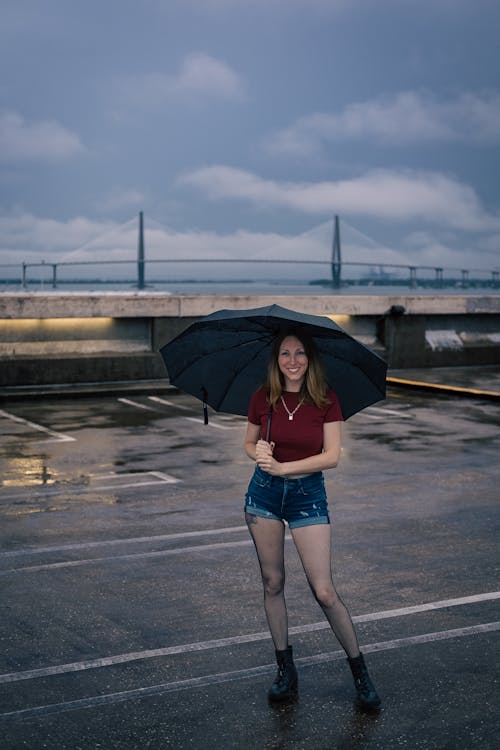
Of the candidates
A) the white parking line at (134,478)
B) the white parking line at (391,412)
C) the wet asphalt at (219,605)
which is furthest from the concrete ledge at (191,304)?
the white parking line at (134,478)

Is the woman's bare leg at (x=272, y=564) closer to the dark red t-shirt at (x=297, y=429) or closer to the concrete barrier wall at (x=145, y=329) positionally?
the dark red t-shirt at (x=297, y=429)

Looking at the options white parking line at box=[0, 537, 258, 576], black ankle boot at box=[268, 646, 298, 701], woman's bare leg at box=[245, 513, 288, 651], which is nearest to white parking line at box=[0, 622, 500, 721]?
black ankle boot at box=[268, 646, 298, 701]

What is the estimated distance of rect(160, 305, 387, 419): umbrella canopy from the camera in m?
5.74

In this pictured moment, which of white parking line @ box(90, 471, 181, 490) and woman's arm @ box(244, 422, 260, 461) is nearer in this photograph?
woman's arm @ box(244, 422, 260, 461)

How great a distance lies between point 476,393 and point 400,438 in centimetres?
527

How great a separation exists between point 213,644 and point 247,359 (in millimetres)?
1794

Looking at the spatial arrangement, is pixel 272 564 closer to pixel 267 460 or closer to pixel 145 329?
pixel 267 460

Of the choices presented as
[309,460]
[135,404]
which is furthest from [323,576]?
[135,404]

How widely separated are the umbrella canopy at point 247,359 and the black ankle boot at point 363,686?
1330mm

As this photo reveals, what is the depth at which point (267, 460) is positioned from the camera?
543cm

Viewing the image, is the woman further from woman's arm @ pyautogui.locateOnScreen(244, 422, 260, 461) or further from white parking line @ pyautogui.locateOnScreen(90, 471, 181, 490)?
white parking line @ pyautogui.locateOnScreen(90, 471, 181, 490)

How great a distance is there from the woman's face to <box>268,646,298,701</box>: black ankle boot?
55.3 inches

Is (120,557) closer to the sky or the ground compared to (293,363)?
closer to the ground

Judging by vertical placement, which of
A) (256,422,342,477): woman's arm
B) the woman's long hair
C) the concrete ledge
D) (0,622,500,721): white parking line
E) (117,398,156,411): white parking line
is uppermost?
the concrete ledge
